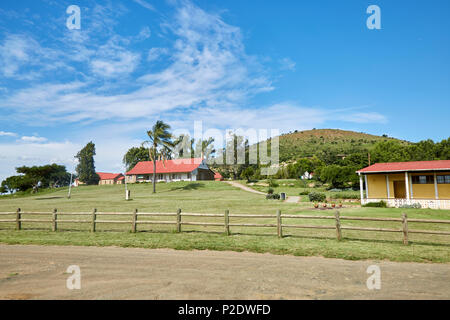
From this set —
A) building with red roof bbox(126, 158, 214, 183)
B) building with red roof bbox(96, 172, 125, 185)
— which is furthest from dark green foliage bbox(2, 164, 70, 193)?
building with red roof bbox(96, 172, 125, 185)

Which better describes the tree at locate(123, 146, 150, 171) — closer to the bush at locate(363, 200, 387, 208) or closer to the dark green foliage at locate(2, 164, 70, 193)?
the dark green foliage at locate(2, 164, 70, 193)

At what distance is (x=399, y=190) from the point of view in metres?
27.6

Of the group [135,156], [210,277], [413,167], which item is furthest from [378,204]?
[135,156]

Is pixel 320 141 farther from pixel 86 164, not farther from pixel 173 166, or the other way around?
pixel 86 164

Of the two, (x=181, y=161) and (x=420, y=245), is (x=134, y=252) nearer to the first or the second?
(x=420, y=245)

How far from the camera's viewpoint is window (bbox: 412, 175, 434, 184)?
24.9 meters

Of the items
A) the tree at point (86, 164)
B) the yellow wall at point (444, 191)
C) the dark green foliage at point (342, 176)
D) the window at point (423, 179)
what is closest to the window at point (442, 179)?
the yellow wall at point (444, 191)

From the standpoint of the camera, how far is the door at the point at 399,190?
2741 centimetres

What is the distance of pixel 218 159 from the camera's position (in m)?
79.4

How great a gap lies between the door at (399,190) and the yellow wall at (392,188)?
66 centimetres

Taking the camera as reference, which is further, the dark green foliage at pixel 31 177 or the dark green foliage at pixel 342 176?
the dark green foliage at pixel 31 177

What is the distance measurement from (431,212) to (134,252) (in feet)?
65.6

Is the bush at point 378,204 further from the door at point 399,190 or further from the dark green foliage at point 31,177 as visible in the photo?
the dark green foliage at point 31,177

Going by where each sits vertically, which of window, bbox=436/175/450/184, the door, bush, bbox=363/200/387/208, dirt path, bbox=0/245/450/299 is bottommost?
bush, bbox=363/200/387/208
